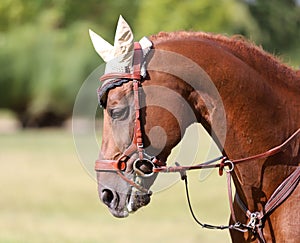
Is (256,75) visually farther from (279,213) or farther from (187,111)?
(279,213)

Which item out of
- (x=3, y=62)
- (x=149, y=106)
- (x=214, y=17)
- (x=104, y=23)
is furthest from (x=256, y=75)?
(x=3, y=62)

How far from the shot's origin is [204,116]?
430 centimetres

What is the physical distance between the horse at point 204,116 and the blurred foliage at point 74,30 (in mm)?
1175

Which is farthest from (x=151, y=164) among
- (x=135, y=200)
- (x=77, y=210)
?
(x=77, y=210)

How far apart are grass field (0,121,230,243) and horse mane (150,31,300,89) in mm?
3624

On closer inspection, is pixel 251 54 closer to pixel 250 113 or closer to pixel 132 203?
pixel 250 113

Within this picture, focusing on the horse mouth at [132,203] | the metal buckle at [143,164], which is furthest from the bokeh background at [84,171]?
the horse mouth at [132,203]

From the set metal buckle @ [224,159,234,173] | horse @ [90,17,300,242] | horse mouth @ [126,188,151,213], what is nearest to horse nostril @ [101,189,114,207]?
horse @ [90,17,300,242]

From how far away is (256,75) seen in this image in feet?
14.1

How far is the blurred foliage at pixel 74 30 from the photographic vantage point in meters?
17.4

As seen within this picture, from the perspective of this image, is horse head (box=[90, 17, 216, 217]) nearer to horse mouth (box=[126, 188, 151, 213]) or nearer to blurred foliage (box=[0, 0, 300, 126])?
horse mouth (box=[126, 188, 151, 213])

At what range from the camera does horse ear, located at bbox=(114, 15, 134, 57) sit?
4.11m

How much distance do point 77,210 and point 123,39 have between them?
11376 millimetres

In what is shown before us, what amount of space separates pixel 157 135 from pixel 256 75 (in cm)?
67
